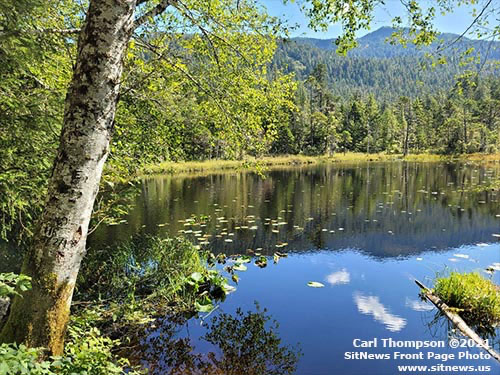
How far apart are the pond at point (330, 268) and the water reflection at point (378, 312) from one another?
3 cm

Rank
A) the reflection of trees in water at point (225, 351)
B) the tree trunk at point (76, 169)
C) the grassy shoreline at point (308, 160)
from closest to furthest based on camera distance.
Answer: the tree trunk at point (76, 169)
the reflection of trees in water at point (225, 351)
the grassy shoreline at point (308, 160)

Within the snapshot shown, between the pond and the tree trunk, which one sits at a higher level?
the tree trunk

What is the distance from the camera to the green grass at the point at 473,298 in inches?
297

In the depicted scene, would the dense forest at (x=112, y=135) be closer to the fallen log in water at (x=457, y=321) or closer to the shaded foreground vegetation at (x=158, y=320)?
the shaded foreground vegetation at (x=158, y=320)

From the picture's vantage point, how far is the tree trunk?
3566 millimetres

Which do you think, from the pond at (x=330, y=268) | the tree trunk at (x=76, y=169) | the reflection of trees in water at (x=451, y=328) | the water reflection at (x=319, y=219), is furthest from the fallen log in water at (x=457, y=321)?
the tree trunk at (x=76, y=169)

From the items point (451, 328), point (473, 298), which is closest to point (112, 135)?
point (451, 328)

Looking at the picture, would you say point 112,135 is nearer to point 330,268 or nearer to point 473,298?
point 330,268

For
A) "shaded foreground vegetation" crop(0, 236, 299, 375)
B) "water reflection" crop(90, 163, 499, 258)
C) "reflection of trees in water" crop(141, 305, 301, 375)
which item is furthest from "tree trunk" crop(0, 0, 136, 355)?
"water reflection" crop(90, 163, 499, 258)

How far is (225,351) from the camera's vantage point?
6656 millimetres

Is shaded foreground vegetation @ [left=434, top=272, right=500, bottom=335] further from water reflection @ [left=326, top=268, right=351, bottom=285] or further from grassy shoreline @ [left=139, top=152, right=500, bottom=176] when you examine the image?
grassy shoreline @ [left=139, top=152, right=500, bottom=176]

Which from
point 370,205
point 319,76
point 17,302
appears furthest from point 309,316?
point 319,76

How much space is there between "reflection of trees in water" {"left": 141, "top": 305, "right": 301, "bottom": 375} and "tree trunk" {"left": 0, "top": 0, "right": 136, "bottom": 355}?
288cm

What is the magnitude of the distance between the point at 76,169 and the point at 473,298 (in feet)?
26.3
